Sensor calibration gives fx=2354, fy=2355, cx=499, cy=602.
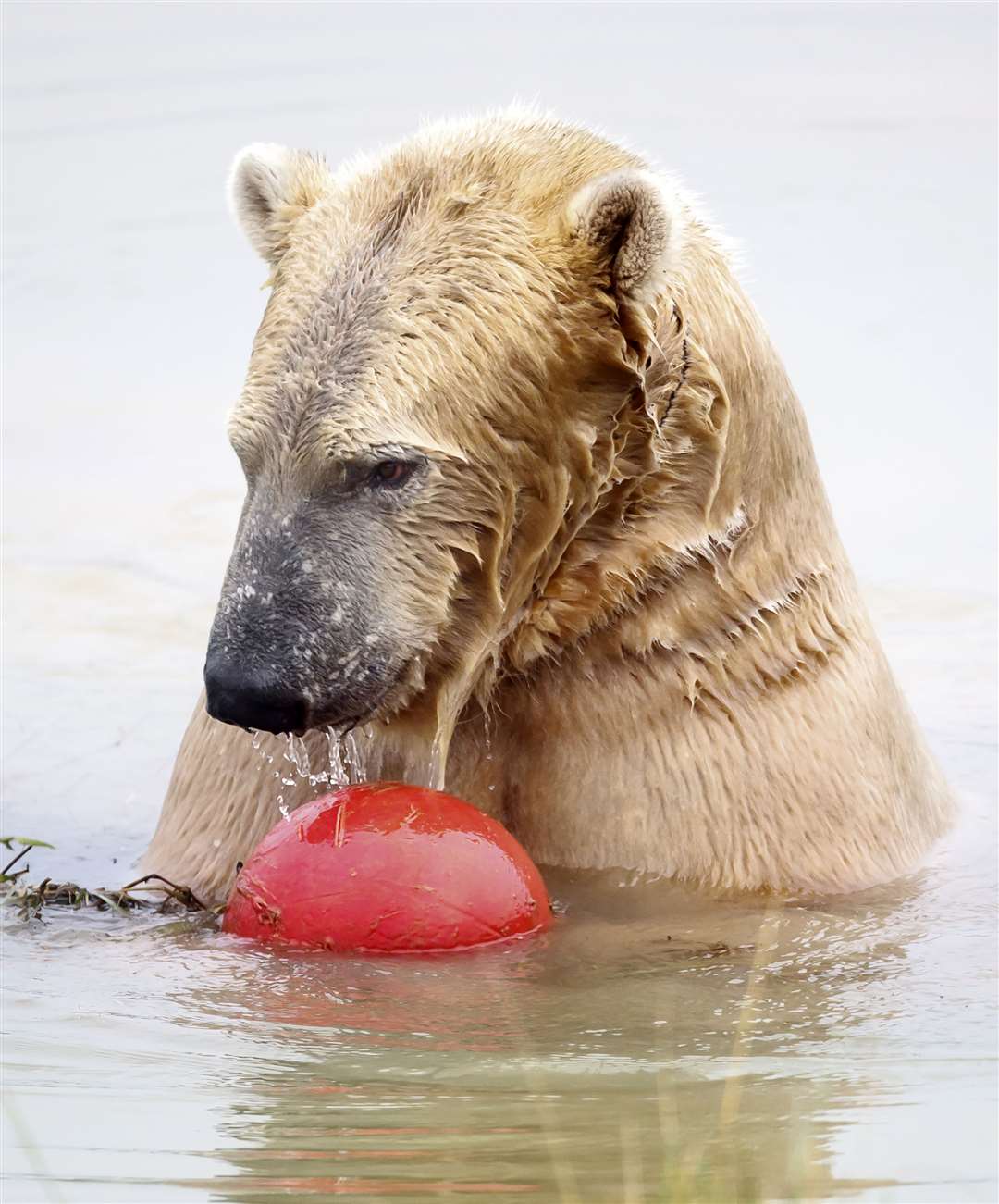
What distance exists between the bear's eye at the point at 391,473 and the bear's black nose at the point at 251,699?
22.3 inches

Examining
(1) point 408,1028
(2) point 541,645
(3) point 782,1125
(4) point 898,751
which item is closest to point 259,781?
(2) point 541,645

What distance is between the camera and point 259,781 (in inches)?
258

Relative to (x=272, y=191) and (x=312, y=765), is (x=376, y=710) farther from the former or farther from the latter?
(x=272, y=191)

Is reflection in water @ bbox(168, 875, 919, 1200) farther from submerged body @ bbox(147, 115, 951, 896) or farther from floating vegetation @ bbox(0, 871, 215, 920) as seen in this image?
floating vegetation @ bbox(0, 871, 215, 920)

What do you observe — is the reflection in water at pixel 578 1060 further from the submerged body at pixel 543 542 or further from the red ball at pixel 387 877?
the submerged body at pixel 543 542

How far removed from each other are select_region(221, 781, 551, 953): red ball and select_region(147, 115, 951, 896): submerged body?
0.91 feet

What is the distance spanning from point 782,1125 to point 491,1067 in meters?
0.71

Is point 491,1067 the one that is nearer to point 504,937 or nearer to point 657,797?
point 504,937

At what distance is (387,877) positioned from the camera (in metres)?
5.73

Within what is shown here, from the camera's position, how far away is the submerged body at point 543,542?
571cm

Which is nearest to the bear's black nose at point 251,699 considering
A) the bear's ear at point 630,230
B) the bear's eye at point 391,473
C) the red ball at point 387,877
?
the red ball at point 387,877

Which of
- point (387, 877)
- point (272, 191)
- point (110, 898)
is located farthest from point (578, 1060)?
point (272, 191)

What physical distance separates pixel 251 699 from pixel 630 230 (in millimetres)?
1479

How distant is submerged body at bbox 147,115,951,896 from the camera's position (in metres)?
5.71
